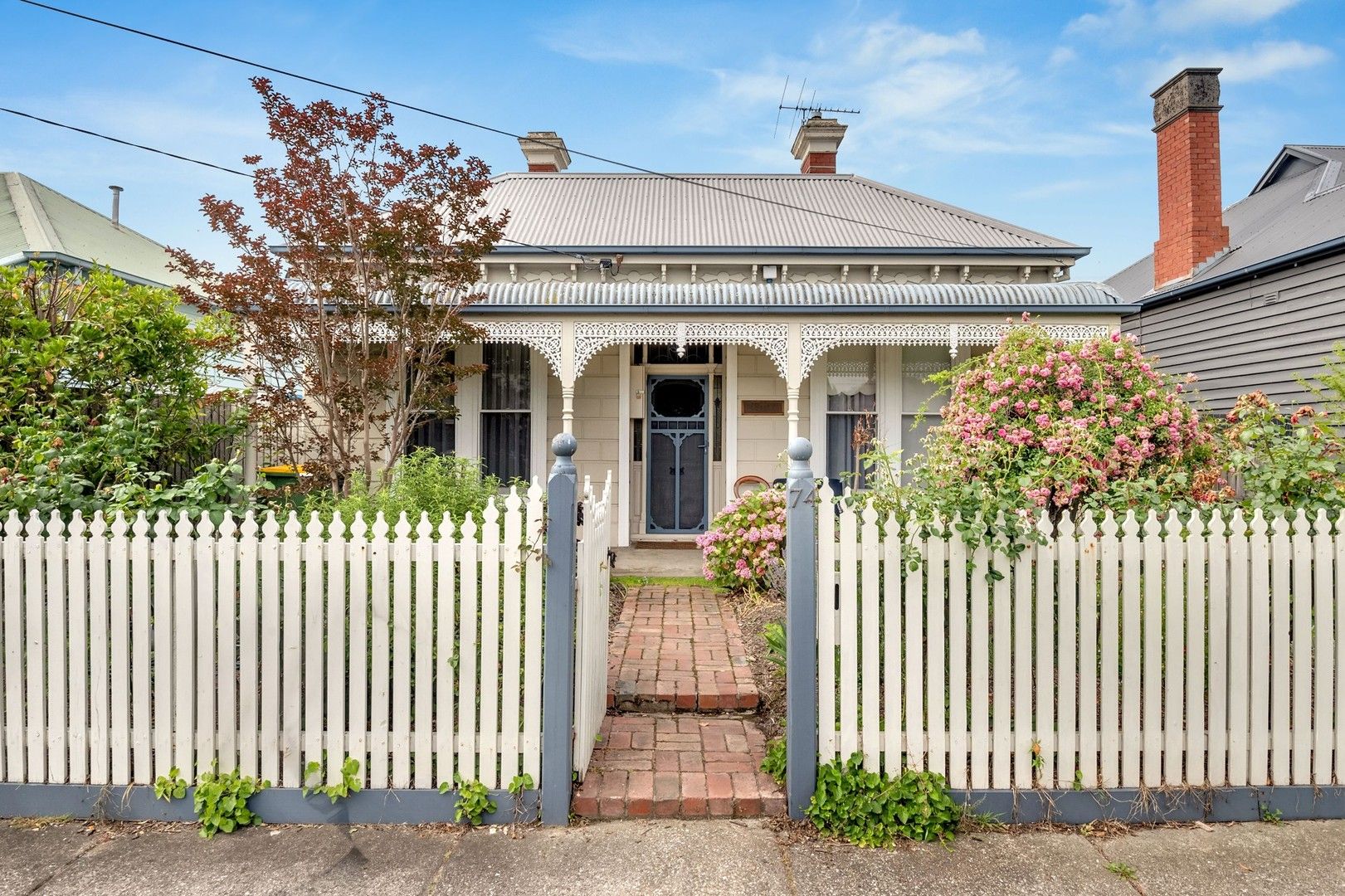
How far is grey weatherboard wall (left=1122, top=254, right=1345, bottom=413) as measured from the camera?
819cm

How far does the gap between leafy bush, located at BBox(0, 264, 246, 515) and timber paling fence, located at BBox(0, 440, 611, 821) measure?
0.55 m

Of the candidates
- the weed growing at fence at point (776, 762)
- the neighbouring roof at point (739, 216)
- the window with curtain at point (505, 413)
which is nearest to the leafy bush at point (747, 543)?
the weed growing at fence at point (776, 762)

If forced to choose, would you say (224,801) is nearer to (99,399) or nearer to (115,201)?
(99,399)

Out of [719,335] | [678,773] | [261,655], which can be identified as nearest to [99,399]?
[261,655]

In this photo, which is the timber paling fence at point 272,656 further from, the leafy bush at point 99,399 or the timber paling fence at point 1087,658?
the timber paling fence at point 1087,658

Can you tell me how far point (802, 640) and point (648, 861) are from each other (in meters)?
1.01

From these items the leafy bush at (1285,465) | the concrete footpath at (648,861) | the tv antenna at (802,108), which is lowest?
the concrete footpath at (648,861)

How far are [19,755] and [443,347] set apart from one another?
5180mm

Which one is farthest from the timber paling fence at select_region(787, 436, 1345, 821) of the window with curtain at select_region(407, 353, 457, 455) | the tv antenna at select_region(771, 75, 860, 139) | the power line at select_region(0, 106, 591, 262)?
the tv antenna at select_region(771, 75, 860, 139)

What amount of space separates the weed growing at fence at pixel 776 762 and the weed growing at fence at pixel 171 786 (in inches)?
95.1

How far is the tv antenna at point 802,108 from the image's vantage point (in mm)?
14727

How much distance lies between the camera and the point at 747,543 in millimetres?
6449

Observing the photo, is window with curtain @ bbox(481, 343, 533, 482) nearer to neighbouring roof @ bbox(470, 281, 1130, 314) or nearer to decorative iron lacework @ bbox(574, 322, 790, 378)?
neighbouring roof @ bbox(470, 281, 1130, 314)

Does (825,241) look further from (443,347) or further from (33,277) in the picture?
(33,277)
